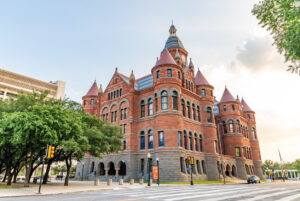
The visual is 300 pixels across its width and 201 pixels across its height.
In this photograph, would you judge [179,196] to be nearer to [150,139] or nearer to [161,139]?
[161,139]

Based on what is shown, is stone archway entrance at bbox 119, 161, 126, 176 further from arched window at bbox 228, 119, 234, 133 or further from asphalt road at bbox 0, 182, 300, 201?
arched window at bbox 228, 119, 234, 133

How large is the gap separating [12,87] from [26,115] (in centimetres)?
8502

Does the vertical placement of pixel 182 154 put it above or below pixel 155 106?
below

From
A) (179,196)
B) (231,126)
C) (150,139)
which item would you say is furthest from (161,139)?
(231,126)

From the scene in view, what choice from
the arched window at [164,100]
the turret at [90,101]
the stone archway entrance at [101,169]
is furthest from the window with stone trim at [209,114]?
the turret at [90,101]

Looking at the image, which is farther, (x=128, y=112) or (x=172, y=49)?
(x=172, y=49)

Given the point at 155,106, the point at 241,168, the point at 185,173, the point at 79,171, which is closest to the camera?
the point at 185,173

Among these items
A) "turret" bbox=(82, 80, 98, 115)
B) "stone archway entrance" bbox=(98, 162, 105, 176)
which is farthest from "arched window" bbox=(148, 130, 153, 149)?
"turret" bbox=(82, 80, 98, 115)

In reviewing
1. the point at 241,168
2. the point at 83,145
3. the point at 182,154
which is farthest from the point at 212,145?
the point at 83,145

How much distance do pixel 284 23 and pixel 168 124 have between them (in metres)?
25.7

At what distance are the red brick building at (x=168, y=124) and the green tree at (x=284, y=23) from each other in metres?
25.3

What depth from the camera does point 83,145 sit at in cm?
2164

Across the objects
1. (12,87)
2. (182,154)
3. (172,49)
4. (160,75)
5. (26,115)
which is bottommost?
(182,154)

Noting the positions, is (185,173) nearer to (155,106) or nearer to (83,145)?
(155,106)
